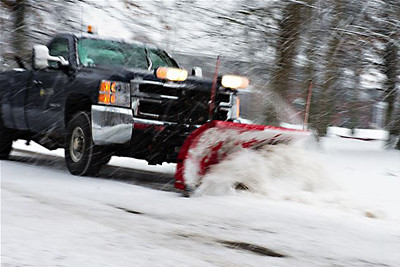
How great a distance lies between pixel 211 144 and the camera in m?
6.31

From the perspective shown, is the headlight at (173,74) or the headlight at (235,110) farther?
the headlight at (235,110)

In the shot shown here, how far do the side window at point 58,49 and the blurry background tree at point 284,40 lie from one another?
2936 mm

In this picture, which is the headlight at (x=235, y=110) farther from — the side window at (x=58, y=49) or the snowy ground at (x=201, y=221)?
the side window at (x=58, y=49)

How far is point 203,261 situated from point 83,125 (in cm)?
409

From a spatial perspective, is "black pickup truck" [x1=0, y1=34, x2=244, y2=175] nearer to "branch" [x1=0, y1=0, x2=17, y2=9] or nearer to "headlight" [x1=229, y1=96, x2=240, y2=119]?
"headlight" [x1=229, y1=96, x2=240, y2=119]

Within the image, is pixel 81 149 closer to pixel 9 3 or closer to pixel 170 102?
pixel 170 102

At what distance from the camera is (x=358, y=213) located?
5469 millimetres

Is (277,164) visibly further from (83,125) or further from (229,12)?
(229,12)

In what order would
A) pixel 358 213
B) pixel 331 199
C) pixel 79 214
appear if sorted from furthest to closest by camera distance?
pixel 331 199 → pixel 358 213 → pixel 79 214

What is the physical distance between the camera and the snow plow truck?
6.32m

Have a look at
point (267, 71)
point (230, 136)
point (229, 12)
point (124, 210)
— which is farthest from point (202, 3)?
point (124, 210)

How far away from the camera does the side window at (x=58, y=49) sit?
26.1 ft

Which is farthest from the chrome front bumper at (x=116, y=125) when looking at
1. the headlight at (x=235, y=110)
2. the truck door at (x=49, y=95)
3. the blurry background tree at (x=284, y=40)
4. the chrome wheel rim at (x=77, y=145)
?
the blurry background tree at (x=284, y=40)

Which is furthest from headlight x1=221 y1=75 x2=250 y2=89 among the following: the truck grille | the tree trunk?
the tree trunk
